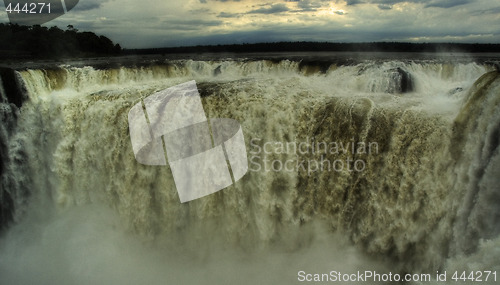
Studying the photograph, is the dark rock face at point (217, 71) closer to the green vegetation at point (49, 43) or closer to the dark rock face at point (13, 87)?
the dark rock face at point (13, 87)

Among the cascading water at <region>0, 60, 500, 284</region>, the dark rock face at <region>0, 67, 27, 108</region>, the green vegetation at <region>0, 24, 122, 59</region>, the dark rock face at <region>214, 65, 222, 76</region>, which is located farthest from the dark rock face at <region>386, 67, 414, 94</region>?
the green vegetation at <region>0, 24, 122, 59</region>

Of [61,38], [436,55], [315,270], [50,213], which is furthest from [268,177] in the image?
[61,38]

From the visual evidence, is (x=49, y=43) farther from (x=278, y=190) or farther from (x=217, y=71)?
(x=278, y=190)

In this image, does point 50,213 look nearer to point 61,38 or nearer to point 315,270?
point 315,270

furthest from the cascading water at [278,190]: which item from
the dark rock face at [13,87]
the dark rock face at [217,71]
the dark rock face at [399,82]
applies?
the dark rock face at [217,71]

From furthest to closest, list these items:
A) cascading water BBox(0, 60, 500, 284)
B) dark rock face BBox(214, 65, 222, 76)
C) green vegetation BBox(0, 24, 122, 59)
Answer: green vegetation BBox(0, 24, 122, 59), dark rock face BBox(214, 65, 222, 76), cascading water BBox(0, 60, 500, 284)

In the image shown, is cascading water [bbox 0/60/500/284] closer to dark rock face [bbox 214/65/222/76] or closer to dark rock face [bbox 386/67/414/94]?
dark rock face [bbox 386/67/414/94]
